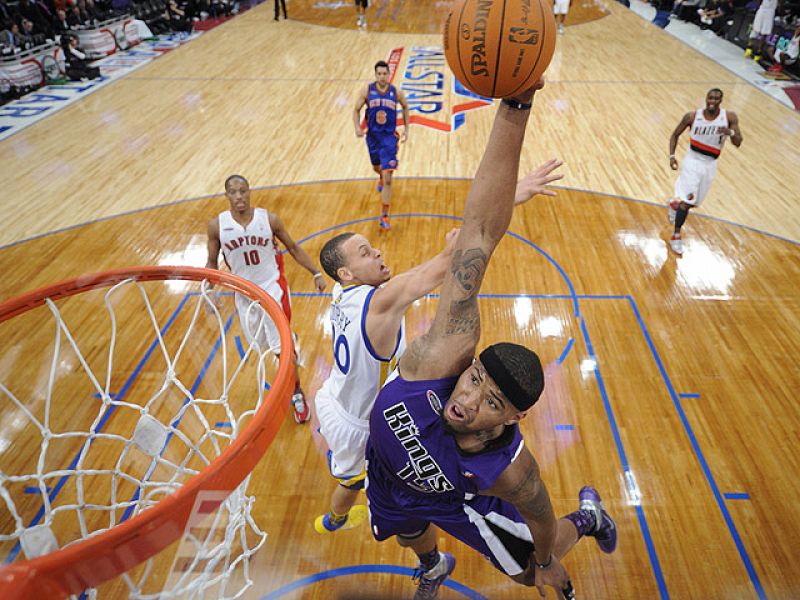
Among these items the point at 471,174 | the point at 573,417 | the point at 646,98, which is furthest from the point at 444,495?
the point at 646,98

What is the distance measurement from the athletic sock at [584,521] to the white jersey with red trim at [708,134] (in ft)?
15.0

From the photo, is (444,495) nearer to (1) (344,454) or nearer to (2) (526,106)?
(1) (344,454)

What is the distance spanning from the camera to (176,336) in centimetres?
484

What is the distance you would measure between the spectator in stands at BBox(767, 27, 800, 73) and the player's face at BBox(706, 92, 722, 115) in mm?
8422

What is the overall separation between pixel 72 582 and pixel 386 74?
607cm

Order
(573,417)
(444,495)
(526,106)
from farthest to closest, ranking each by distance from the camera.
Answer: (573,417), (444,495), (526,106)

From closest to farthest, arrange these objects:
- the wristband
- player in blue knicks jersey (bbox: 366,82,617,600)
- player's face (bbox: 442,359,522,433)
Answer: the wristband < player in blue knicks jersey (bbox: 366,82,617,600) < player's face (bbox: 442,359,522,433)

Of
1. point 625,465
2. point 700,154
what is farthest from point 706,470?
point 700,154

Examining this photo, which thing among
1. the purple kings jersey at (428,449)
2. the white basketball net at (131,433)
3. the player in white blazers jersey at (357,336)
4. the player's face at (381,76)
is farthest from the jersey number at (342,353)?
the player's face at (381,76)

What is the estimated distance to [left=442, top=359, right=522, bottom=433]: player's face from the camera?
175 centimetres

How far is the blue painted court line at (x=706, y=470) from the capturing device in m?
3.04

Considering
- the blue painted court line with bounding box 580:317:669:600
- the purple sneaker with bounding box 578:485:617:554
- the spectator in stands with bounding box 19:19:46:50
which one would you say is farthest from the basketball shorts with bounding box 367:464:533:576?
the spectator in stands with bounding box 19:19:46:50

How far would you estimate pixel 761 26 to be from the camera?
1242 centimetres

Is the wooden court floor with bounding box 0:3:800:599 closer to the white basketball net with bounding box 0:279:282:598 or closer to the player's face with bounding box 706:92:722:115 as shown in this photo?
the white basketball net with bounding box 0:279:282:598
